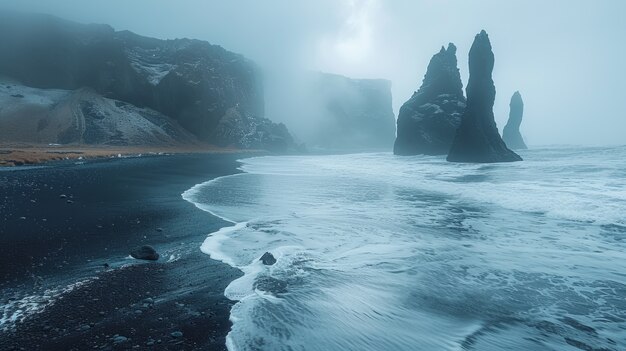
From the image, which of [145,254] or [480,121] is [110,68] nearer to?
[480,121]

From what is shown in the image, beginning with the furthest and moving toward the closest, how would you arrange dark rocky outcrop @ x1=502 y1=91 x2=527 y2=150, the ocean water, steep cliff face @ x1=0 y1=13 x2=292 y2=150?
dark rocky outcrop @ x1=502 y1=91 x2=527 y2=150, steep cliff face @ x1=0 y1=13 x2=292 y2=150, the ocean water

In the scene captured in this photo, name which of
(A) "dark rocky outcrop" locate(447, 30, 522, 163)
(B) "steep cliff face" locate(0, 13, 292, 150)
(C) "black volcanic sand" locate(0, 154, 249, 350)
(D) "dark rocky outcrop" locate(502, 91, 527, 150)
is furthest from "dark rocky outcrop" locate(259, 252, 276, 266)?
(D) "dark rocky outcrop" locate(502, 91, 527, 150)

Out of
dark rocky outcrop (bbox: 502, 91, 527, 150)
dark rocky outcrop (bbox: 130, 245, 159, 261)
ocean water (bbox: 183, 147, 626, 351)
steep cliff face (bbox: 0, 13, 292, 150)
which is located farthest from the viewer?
dark rocky outcrop (bbox: 502, 91, 527, 150)

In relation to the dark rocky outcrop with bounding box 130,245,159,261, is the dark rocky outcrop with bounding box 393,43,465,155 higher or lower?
higher

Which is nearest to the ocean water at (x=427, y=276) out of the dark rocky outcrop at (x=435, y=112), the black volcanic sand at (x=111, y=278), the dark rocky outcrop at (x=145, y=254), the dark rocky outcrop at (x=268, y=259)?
the dark rocky outcrop at (x=268, y=259)

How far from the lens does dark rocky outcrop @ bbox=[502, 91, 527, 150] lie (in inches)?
7052

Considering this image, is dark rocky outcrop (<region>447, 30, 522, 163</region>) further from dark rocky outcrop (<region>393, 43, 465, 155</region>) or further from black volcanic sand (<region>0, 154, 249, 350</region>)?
black volcanic sand (<region>0, 154, 249, 350</region>)

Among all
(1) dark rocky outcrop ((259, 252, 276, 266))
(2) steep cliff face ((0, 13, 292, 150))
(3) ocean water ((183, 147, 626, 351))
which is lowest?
(3) ocean water ((183, 147, 626, 351))

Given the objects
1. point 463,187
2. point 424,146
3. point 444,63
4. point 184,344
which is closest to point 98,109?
point 424,146

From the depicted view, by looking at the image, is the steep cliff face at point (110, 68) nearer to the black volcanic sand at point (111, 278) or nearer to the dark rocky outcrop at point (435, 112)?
the dark rocky outcrop at point (435, 112)

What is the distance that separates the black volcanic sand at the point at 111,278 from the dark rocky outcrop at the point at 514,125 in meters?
191

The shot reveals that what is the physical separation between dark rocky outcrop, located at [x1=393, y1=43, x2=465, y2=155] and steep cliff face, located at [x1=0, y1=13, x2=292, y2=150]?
3527 inches

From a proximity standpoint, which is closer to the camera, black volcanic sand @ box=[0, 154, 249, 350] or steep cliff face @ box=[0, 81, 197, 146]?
black volcanic sand @ box=[0, 154, 249, 350]

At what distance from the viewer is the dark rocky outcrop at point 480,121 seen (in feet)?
276
